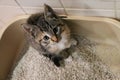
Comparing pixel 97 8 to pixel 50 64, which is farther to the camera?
pixel 50 64

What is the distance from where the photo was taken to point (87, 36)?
4.31 feet

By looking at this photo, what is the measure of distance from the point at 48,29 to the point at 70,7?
0.17m

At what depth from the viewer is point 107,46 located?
4.21ft

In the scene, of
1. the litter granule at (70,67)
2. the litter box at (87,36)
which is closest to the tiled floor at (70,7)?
the litter box at (87,36)

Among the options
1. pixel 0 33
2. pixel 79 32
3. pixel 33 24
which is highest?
pixel 33 24

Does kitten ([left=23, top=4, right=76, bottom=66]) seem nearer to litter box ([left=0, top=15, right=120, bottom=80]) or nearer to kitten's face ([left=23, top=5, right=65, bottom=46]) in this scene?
kitten's face ([left=23, top=5, right=65, bottom=46])

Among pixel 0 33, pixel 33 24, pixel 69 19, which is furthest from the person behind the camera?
pixel 0 33

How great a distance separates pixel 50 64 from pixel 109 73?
11.8 inches

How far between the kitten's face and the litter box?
14 cm

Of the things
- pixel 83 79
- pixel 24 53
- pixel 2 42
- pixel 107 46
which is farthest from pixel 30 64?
pixel 107 46

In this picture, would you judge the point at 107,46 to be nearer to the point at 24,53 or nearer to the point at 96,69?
the point at 96,69

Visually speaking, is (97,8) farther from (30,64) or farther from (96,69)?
(30,64)

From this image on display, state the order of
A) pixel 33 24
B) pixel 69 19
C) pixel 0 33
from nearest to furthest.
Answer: pixel 33 24 < pixel 69 19 < pixel 0 33

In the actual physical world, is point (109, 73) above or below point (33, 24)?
below
